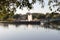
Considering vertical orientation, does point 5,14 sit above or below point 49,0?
below

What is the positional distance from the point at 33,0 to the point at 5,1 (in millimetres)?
390

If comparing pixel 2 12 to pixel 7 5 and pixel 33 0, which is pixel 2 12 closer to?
pixel 7 5

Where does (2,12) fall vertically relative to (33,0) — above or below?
below

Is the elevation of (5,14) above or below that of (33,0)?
below

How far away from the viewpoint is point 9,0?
275 centimetres

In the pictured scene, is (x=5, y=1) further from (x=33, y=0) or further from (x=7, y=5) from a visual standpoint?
(x=33, y=0)

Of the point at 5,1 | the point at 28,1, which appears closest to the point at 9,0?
the point at 5,1

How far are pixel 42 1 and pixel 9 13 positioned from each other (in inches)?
19.3

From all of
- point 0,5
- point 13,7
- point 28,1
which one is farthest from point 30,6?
point 0,5

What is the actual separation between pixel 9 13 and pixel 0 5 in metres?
0.18

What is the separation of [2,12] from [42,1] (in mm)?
582

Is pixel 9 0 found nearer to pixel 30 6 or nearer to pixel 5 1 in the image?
pixel 5 1

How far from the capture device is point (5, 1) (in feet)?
8.90

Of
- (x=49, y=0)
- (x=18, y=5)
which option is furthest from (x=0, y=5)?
(x=49, y=0)
